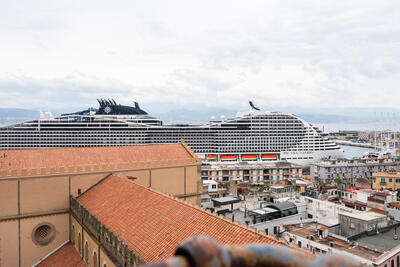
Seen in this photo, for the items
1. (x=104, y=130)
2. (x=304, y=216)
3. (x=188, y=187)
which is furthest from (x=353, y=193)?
(x=104, y=130)

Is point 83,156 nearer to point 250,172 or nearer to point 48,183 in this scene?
point 48,183

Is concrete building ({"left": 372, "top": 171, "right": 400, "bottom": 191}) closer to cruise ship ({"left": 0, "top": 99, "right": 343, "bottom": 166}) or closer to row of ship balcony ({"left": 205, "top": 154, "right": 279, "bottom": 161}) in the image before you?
cruise ship ({"left": 0, "top": 99, "right": 343, "bottom": 166})

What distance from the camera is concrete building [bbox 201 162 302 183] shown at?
239 ft

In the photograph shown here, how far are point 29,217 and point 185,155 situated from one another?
1238 centimetres

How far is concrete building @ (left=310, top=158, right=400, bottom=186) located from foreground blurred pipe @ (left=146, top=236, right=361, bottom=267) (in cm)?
7290

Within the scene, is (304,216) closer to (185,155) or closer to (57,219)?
(185,155)

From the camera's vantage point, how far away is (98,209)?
1778cm

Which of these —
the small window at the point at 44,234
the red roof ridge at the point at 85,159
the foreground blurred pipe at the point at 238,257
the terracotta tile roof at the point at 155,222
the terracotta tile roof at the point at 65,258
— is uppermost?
the foreground blurred pipe at the point at 238,257

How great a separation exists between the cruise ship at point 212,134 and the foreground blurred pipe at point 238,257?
8566cm

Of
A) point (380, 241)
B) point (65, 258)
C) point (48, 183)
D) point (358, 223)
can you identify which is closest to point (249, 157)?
point (358, 223)

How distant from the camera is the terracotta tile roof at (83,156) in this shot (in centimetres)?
2166

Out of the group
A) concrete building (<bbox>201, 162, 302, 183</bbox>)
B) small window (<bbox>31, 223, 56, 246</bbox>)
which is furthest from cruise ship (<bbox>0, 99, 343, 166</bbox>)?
small window (<bbox>31, 223, 56, 246</bbox>)

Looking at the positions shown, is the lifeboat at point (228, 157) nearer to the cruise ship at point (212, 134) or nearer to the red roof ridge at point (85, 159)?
the cruise ship at point (212, 134)

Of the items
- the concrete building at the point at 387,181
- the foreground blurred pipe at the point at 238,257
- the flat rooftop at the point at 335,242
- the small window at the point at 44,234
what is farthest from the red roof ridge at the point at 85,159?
the concrete building at the point at 387,181
